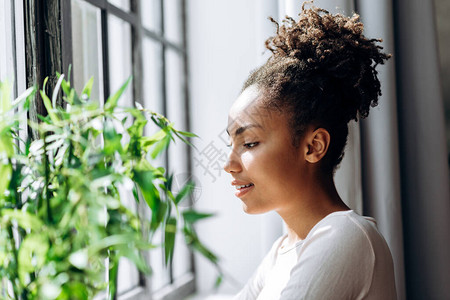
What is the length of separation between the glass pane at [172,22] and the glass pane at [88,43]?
491 mm

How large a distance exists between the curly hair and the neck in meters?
0.04

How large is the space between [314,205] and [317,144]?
0.13 m

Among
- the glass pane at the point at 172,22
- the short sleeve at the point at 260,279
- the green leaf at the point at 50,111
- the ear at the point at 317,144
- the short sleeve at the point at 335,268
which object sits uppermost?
the glass pane at the point at 172,22

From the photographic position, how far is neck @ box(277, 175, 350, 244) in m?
0.96

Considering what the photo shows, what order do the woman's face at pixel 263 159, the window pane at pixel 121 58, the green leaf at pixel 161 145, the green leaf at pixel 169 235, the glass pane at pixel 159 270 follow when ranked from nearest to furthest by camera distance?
1. the green leaf at pixel 169 235
2. the green leaf at pixel 161 145
3. the woman's face at pixel 263 159
4. the window pane at pixel 121 58
5. the glass pane at pixel 159 270

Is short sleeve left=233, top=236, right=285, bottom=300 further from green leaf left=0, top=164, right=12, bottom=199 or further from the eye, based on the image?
green leaf left=0, top=164, right=12, bottom=199

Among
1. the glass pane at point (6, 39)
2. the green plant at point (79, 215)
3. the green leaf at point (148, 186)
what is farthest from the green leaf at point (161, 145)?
the glass pane at point (6, 39)

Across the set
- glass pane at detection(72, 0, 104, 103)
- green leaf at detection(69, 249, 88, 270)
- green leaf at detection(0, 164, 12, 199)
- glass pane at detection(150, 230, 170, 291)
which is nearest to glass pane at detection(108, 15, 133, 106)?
glass pane at detection(72, 0, 104, 103)

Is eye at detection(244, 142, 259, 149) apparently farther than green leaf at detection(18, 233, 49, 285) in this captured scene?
Yes

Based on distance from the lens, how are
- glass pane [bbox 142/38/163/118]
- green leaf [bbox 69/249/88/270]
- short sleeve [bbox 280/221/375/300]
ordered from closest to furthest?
green leaf [bbox 69/249/88/270]
short sleeve [bbox 280/221/375/300]
glass pane [bbox 142/38/163/118]

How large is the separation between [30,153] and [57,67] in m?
0.37

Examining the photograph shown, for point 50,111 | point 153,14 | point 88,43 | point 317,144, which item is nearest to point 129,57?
point 88,43

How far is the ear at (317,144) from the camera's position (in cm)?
93

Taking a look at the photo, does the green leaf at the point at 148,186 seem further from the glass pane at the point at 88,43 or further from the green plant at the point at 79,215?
the glass pane at the point at 88,43
